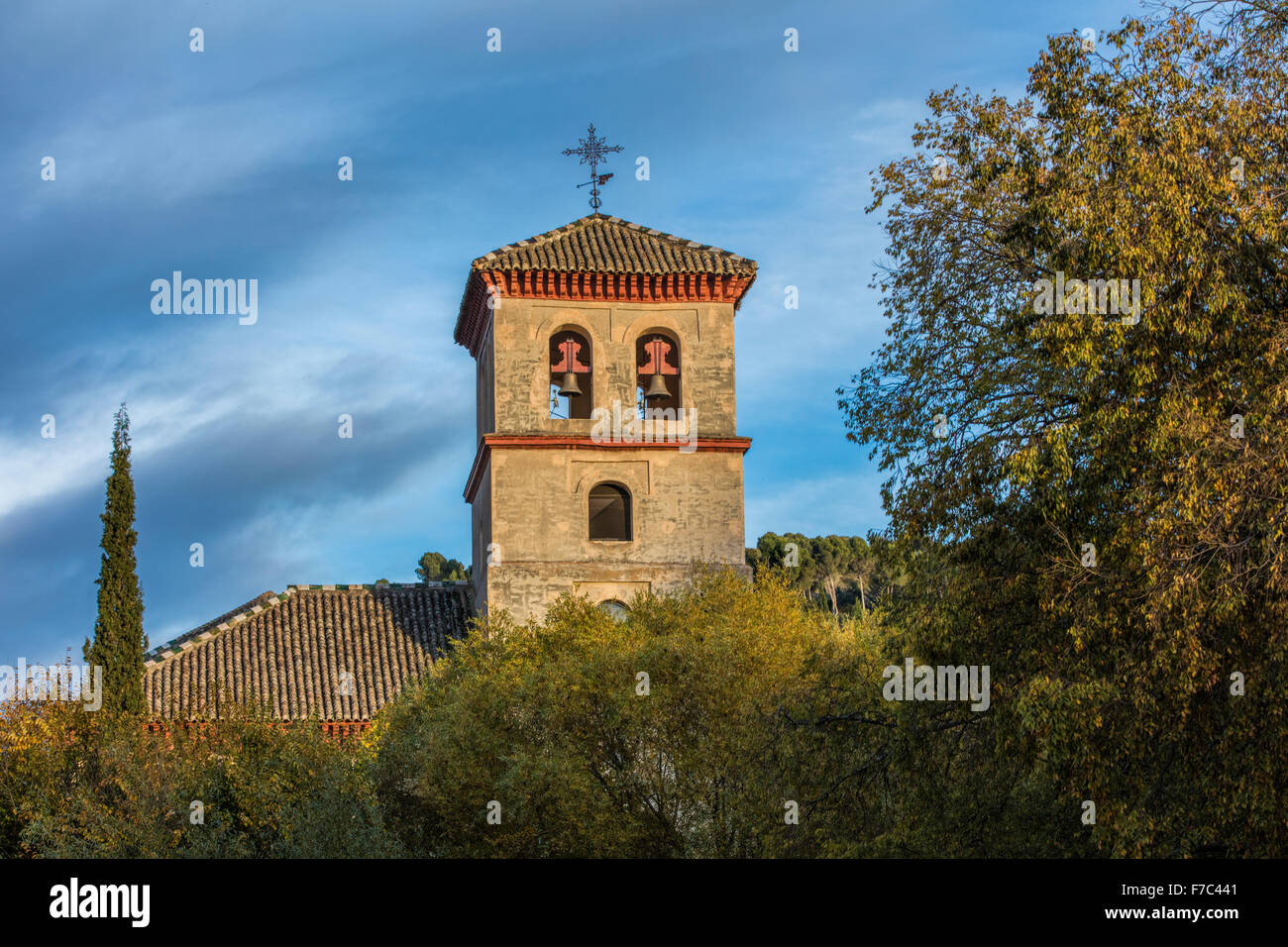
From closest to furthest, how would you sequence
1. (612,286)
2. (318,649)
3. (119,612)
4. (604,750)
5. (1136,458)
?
(1136,458)
(604,750)
(119,612)
(612,286)
(318,649)

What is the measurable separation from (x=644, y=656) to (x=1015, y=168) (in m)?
9.47

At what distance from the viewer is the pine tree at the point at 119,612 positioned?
2864 cm

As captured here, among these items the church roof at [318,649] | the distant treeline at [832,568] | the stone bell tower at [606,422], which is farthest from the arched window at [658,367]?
the distant treeline at [832,568]

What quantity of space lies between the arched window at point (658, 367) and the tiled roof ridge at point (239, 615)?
6175mm

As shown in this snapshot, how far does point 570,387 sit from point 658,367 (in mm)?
1966

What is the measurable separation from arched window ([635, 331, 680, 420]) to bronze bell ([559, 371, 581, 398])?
4.31ft

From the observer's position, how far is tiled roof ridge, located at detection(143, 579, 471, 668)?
32.9 meters

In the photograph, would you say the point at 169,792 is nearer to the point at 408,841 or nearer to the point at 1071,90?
the point at 408,841

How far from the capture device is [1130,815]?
40.4 feet

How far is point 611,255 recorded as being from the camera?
107 ft
